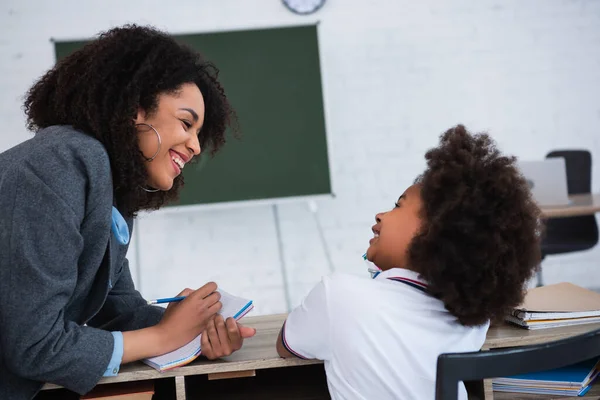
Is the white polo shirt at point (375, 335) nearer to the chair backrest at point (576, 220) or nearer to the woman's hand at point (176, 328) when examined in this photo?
the woman's hand at point (176, 328)

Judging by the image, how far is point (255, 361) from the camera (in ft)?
3.78

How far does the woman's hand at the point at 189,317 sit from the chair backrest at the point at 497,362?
0.51 meters

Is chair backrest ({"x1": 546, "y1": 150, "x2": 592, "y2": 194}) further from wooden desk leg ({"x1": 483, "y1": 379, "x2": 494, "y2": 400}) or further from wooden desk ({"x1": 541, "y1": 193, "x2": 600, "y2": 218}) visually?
Result: wooden desk leg ({"x1": 483, "y1": 379, "x2": 494, "y2": 400})

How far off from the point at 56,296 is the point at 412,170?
3360 mm

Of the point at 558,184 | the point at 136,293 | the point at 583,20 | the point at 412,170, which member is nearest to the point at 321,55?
the point at 412,170

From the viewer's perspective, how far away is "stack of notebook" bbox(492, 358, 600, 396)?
1.28 m

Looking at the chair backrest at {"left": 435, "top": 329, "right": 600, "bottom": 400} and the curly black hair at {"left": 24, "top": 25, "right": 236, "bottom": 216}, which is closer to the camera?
the chair backrest at {"left": 435, "top": 329, "right": 600, "bottom": 400}

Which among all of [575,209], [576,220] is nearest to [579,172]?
[576,220]

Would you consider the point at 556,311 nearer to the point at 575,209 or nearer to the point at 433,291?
the point at 433,291

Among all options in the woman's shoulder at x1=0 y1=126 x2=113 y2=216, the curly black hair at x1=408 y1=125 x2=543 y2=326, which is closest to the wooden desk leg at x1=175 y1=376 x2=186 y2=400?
the woman's shoulder at x1=0 y1=126 x2=113 y2=216

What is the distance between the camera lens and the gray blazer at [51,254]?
1.03 m

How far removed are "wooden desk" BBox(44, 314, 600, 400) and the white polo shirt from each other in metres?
0.08

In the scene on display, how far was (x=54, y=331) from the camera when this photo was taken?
3.46 feet

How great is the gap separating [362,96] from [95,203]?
10.4ft
